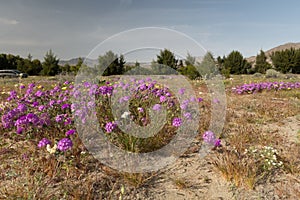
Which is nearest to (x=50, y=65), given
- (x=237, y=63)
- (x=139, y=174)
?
(x=237, y=63)

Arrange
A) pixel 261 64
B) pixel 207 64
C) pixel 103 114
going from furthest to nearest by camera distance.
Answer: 1. pixel 261 64
2. pixel 207 64
3. pixel 103 114

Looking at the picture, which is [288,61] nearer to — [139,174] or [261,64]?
[261,64]

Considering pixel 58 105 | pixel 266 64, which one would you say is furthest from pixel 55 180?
pixel 266 64

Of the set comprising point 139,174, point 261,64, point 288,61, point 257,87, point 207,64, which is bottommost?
point 139,174

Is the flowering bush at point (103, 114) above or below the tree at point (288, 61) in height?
below

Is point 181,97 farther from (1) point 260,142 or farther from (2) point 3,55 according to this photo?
(2) point 3,55

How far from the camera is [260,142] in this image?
2885 mm

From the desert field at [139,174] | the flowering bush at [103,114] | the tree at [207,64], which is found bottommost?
the desert field at [139,174]

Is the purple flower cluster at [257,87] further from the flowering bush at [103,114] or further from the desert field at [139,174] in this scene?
the flowering bush at [103,114]

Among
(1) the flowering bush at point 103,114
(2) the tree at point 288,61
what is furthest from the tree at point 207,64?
(2) the tree at point 288,61

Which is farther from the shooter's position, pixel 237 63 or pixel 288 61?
pixel 237 63

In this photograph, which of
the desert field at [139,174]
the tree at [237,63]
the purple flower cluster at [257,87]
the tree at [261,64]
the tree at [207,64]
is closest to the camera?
the desert field at [139,174]

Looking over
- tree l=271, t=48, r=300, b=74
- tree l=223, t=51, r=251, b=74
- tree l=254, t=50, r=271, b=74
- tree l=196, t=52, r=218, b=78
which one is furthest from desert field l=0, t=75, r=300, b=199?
tree l=271, t=48, r=300, b=74

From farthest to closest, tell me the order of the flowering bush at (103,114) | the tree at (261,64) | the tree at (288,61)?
the tree at (261,64) < the tree at (288,61) < the flowering bush at (103,114)
